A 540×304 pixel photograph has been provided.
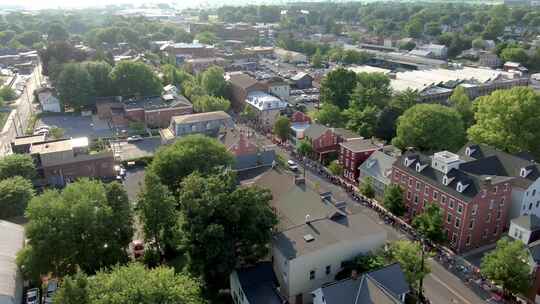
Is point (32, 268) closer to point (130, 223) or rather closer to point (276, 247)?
point (130, 223)

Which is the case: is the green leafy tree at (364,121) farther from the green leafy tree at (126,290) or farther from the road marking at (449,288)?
the green leafy tree at (126,290)

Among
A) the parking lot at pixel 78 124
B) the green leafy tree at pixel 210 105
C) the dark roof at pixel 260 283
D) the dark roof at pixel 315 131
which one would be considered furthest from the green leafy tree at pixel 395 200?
the parking lot at pixel 78 124

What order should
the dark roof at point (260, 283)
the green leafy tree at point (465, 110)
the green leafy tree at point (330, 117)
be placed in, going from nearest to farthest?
the dark roof at point (260, 283)
the green leafy tree at point (465, 110)
the green leafy tree at point (330, 117)

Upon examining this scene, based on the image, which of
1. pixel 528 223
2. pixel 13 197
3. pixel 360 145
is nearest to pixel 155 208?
pixel 13 197

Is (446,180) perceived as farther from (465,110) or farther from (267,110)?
(267,110)

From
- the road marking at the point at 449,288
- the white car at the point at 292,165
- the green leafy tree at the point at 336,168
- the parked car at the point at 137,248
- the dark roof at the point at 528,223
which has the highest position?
the dark roof at the point at 528,223

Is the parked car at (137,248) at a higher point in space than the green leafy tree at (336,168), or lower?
lower

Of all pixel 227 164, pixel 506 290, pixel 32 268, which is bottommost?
pixel 506 290

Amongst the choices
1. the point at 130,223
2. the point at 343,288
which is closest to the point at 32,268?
the point at 130,223
